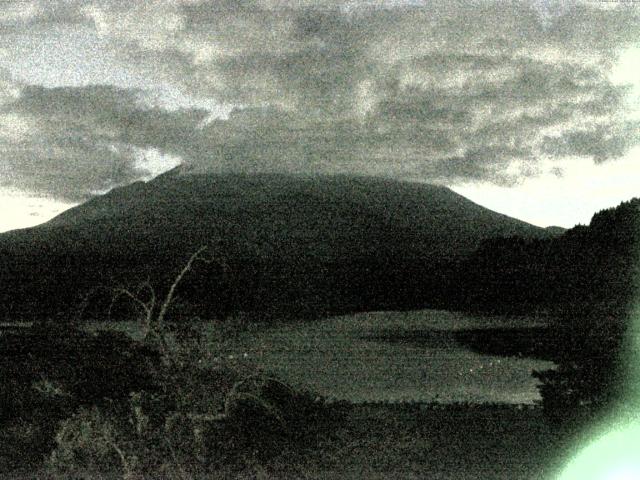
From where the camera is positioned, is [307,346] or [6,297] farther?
[6,297]

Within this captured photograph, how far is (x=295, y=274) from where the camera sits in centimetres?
937

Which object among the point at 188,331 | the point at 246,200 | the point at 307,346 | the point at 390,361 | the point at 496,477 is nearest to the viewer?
the point at 188,331

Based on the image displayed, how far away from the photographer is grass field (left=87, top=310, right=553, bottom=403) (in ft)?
28.6

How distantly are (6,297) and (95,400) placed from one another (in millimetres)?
3057

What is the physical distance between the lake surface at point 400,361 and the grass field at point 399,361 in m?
0.01

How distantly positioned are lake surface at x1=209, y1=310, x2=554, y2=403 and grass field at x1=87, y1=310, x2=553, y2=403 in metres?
0.01

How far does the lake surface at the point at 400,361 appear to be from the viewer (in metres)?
8.73

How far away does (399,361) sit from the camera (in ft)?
30.5

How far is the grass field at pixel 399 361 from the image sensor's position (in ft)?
28.6

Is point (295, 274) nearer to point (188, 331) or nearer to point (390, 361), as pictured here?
point (390, 361)

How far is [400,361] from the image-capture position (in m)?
9.32

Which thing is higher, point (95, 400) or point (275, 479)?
point (95, 400)

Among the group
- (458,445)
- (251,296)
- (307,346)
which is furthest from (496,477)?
(251,296)

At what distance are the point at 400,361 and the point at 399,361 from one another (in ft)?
0.12
